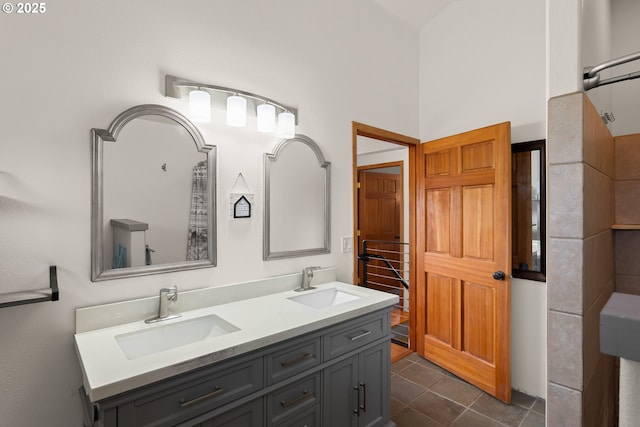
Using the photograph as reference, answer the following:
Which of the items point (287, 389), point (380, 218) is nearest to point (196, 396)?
point (287, 389)

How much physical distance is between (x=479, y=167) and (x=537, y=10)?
1.21 metres

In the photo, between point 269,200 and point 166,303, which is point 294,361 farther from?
point 269,200

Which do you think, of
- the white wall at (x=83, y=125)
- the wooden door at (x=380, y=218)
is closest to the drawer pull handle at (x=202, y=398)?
the white wall at (x=83, y=125)

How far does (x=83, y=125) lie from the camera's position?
1456 mm

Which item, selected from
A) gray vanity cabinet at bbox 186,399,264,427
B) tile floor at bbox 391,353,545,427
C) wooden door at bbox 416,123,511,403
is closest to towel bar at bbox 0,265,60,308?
gray vanity cabinet at bbox 186,399,264,427

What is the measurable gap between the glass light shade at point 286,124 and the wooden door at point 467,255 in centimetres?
149

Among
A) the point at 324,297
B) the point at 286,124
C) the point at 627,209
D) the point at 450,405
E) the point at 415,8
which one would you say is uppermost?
the point at 415,8

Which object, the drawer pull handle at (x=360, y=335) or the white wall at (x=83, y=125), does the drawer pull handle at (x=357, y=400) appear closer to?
the drawer pull handle at (x=360, y=335)

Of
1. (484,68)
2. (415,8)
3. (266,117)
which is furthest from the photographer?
(415,8)

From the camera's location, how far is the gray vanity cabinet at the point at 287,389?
111 cm

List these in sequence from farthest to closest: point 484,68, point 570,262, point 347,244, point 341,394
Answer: point 484,68 < point 347,244 < point 341,394 < point 570,262

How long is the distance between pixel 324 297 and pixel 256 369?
0.89 m

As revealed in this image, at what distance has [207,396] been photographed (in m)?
1.21

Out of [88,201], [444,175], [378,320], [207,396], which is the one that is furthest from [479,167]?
[88,201]
